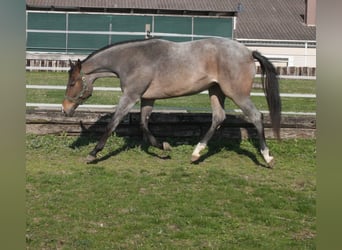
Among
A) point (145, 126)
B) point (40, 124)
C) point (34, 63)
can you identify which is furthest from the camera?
point (34, 63)

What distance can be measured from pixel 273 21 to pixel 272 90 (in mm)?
33690

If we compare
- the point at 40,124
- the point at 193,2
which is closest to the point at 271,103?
the point at 40,124

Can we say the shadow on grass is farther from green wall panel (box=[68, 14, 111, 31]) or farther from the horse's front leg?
green wall panel (box=[68, 14, 111, 31])

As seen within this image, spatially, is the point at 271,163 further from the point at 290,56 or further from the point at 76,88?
the point at 290,56

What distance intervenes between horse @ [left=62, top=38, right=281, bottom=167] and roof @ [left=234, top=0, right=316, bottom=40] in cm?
2746

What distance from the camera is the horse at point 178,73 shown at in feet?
19.0

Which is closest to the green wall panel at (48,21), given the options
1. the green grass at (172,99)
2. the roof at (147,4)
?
the roof at (147,4)

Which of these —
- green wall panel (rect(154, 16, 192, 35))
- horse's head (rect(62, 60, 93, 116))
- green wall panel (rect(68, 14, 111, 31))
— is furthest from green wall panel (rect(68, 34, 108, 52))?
horse's head (rect(62, 60, 93, 116))

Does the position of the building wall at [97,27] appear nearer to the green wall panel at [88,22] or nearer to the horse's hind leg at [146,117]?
the green wall panel at [88,22]

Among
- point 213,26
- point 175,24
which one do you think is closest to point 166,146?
point 175,24

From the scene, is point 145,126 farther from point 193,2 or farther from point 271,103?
point 193,2

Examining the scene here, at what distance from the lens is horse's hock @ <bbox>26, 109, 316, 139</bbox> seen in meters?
7.02
